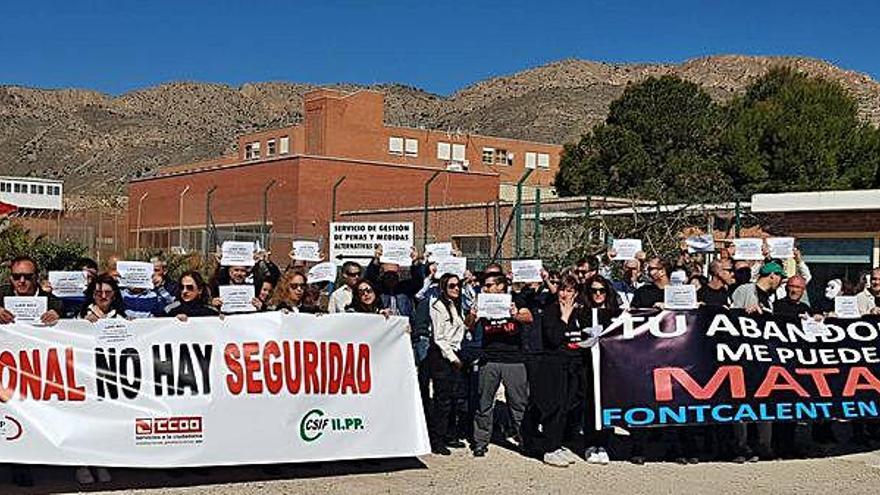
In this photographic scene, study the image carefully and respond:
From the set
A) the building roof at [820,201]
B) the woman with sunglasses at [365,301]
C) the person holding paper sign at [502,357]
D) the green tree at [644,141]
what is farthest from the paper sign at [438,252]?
the green tree at [644,141]

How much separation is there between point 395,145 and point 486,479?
199 ft

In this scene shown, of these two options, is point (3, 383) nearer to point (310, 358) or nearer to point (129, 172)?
point (310, 358)

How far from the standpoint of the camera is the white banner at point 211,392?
313 inches

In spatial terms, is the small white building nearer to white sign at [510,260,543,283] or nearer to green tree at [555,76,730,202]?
green tree at [555,76,730,202]

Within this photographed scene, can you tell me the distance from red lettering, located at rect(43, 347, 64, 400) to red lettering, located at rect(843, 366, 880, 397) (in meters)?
6.91

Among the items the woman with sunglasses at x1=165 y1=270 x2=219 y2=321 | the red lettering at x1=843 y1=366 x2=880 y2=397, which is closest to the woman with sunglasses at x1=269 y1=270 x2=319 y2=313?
the woman with sunglasses at x1=165 y1=270 x2=219 y2=321

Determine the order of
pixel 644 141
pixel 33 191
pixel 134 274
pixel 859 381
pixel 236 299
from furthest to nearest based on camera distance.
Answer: pixel 33 191
pixel 644 141
pixel 859 381
pixel 134 274
pixel 236 299

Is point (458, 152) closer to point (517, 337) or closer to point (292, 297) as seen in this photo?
point (517, 337)

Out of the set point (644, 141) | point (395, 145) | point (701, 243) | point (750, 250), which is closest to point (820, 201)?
point (701, 243)

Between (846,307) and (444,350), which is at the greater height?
(846,307)

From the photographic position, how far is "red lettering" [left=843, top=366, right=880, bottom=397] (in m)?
10.1

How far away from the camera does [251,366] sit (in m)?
8.53

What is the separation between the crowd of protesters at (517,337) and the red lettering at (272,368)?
0.54 meters

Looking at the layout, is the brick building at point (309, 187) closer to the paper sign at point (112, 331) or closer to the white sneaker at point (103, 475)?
the white sneaker at point (103, 475)
